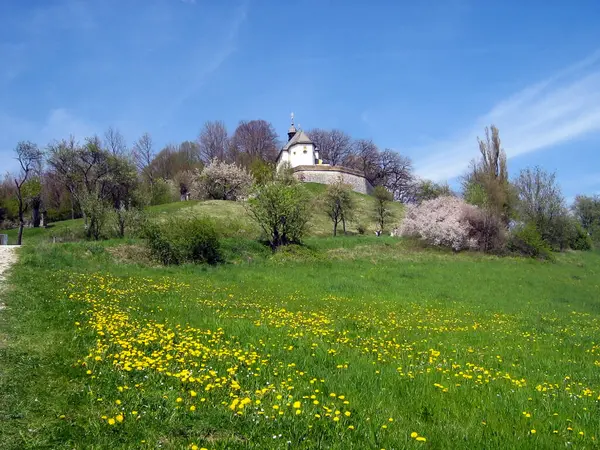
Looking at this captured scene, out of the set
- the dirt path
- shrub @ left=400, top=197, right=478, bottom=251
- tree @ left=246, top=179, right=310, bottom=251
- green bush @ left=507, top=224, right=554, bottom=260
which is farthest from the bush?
green bush @ left=507, top=224, right=554, bottom=260

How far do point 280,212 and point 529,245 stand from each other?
80.3 ft

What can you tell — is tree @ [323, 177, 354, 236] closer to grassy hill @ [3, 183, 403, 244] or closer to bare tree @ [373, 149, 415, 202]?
grassy hill @ [3, 183, 403, 244]

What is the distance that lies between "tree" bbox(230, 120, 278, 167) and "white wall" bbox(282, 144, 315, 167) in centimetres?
982

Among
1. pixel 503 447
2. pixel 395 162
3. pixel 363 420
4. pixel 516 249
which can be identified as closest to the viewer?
pixel 503 447

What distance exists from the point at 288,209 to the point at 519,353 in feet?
74.9

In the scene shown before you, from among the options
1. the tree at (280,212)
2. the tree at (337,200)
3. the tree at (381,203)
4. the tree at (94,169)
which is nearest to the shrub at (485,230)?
the tree at (337,200)

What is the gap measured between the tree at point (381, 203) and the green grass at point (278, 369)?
129 ft

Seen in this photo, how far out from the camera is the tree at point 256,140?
323ft

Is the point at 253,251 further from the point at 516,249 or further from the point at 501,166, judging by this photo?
the point at 501,166

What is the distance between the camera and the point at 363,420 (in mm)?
5023

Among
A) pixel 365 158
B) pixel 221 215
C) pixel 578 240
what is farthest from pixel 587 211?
pixel 221 215

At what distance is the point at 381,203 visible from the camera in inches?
2239

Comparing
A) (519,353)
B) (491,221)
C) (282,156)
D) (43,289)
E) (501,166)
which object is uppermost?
(282,156)

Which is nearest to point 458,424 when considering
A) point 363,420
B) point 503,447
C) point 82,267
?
point 503,447
